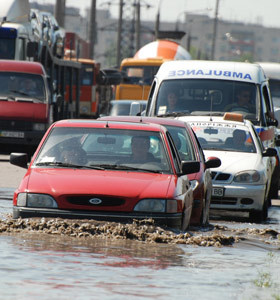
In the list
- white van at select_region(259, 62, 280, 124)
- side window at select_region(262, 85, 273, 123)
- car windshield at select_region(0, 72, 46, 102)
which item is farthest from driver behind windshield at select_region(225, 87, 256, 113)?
white van at select_region(259, 62, 280, 124)

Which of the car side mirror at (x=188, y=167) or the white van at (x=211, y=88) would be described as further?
the white van at (x=211, y=88)

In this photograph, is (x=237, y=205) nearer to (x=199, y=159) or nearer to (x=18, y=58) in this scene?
(x=199, y=159)

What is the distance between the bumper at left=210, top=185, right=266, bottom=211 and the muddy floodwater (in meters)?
3.07

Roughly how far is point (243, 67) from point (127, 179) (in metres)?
10.3

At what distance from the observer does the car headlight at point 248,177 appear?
14828 mm

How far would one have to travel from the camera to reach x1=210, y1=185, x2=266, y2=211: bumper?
14.7 metres

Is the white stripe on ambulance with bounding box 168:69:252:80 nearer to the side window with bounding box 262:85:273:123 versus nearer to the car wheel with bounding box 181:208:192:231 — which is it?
the side window with bounding box 262:85:273:123

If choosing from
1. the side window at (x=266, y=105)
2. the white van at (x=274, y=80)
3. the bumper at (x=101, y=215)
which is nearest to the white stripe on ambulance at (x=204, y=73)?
the side window at (x=266, y=105)

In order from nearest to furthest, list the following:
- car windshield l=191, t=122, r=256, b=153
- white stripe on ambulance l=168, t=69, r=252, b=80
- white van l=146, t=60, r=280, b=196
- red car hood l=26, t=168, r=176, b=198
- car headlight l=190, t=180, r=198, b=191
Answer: red car hood l=26, t=168, r=176, b=198, car headlight l=190, t=180, r=198, b=191, car windshield l=191, t=122, r=256, b=153, white van l=146, t=60, r=280, b=196, white stripe on ambulance l=168, t=69, r=252, b=80

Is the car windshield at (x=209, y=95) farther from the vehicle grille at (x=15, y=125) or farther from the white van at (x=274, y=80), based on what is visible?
the white van at (x=274, y=80)

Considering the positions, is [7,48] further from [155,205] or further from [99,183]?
[155,205]

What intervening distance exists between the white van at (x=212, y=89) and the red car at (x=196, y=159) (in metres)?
5.84

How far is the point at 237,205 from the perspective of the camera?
48.4 ft

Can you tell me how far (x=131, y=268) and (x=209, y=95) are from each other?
11.7 metres
